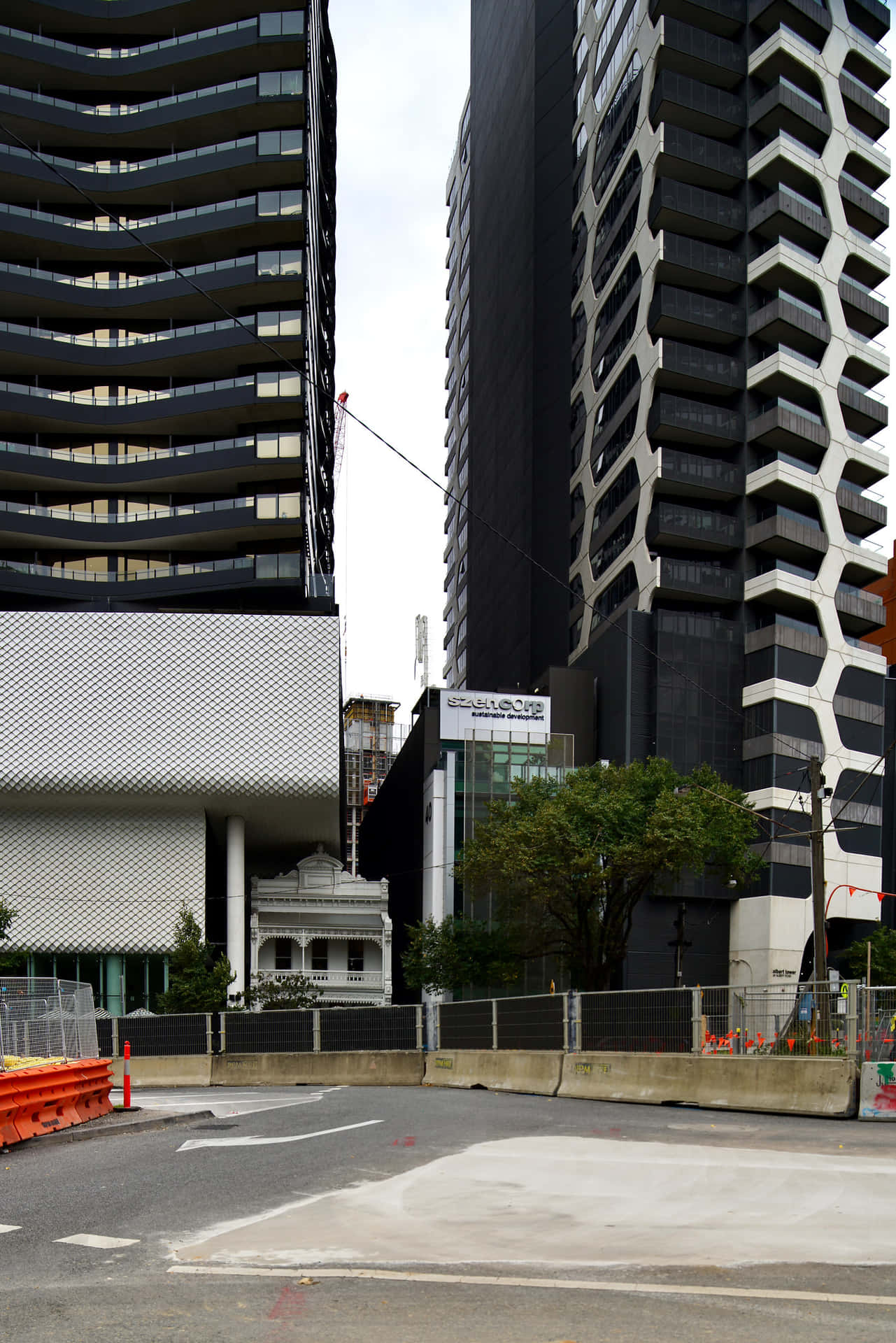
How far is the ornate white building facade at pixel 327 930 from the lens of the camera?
67.0 metres

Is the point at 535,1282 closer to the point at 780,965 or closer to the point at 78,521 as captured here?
the point at 780,965

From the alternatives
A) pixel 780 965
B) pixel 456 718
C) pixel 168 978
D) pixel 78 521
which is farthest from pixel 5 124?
pixel 780 965

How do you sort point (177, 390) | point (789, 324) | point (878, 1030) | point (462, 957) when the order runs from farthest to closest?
1. point (789, 324)
2. point (177, 390)
3. point (462, 957)
4. point (878, 1030)

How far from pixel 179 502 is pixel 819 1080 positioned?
198 ft

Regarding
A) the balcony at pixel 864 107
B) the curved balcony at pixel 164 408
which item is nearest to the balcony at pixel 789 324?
the balcony at pixel 864 107

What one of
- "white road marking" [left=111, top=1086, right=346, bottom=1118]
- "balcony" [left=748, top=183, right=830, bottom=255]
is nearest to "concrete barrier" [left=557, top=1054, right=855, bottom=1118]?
"white road marking" [left=111, top=1086, right=346, bottom=1118]

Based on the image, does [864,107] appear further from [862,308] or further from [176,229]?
[176,229]

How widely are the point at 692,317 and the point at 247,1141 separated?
64.8 m

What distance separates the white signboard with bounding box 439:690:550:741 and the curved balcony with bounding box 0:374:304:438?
18.0 meters

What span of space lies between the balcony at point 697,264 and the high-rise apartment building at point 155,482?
19787mm

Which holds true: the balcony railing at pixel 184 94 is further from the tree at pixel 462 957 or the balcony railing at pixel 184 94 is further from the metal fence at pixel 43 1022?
the metal fence at pixel 43 1022

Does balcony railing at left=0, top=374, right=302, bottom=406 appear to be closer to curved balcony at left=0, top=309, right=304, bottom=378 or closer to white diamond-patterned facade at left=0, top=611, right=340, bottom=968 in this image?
curved balcony at left=0, top=309, right=304, bottom=378

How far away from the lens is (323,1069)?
1208 inches

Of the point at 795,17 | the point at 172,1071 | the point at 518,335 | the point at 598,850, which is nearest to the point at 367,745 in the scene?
the point at 518,335
